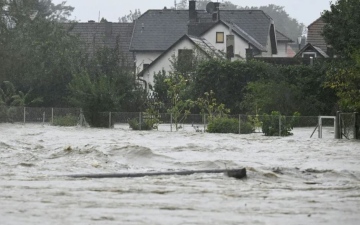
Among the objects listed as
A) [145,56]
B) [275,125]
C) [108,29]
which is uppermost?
[108,29]

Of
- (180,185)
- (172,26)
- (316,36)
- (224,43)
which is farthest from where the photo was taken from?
(172,26)

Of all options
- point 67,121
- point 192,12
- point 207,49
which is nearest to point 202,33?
point 192,12

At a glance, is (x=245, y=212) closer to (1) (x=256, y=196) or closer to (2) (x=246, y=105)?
(1) (x=256, y=196)

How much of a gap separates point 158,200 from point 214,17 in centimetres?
8072

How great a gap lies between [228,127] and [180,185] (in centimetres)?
3057

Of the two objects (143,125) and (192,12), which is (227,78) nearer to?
(143,125)

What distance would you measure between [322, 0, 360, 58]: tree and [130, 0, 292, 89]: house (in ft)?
80.1

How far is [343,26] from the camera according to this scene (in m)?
58.7

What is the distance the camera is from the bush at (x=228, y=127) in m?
52.0

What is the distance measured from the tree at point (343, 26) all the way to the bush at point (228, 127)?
7738mm

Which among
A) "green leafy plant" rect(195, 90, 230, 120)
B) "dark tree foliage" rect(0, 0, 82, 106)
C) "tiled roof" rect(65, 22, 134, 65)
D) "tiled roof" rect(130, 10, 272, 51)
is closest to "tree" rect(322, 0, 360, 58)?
"green leafy plant" rect(195, 90, 230, 120)

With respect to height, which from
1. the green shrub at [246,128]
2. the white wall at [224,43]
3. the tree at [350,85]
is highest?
the white wall at [224,43]

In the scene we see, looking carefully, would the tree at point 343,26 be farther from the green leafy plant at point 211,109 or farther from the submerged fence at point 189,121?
the green leafy plant at point 211,109

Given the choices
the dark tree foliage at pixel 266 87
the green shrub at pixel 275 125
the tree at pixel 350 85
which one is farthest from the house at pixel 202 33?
the tree at pixel 350 85
